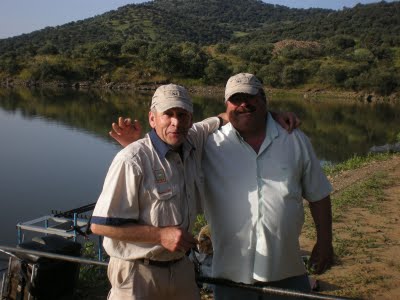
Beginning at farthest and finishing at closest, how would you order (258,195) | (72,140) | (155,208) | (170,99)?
(72,140), (258,195), (170,99), (155,208)

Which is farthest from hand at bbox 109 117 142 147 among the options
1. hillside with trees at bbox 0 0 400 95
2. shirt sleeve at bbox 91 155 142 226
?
hillside with trees at bbox 0 0 400 95

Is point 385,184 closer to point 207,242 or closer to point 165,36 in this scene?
Answer: point 207,242

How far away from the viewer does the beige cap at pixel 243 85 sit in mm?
2941

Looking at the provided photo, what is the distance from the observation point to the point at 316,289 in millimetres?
5582

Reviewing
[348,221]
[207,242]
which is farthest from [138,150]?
[348,221]

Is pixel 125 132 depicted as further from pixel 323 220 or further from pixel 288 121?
pixel 323 220

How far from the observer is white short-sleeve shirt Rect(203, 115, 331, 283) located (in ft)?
9.42

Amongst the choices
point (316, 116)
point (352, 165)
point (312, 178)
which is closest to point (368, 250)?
point (312, 178)

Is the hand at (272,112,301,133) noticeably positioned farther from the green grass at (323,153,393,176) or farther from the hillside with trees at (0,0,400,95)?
the hillside with trees at (0,0,400,95)

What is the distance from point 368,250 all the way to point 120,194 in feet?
17.9

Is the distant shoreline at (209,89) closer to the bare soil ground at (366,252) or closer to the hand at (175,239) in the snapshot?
the bare soil ground at (366,252)

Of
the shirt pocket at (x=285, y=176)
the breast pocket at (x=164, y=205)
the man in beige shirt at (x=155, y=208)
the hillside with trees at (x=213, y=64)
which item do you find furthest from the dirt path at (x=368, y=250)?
the hillside with trees at (x=213, y=64)

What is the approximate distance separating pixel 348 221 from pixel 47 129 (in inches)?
966

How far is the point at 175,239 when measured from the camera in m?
2.51
